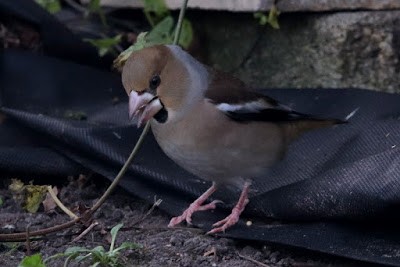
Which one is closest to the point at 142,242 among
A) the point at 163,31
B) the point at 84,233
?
the point at 84,233

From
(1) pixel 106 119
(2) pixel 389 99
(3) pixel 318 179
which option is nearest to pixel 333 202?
(3) pixel 318 179

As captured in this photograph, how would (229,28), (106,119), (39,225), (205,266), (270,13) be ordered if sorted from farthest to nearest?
(229,28)
(270,13)
(106,119)
(39,225)
(205,266)

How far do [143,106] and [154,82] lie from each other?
0.33ft

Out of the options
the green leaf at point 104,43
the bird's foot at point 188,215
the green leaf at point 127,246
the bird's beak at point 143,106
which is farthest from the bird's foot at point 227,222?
the green leaf at point 104,43

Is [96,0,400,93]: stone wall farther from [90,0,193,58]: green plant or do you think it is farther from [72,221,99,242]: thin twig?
[72,221,99,242]: thin twig

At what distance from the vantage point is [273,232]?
3.32 meters

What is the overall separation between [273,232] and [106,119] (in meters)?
1.31

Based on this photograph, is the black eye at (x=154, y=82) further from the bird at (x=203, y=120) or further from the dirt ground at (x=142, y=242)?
the dirt ground at (x=142, y=242)

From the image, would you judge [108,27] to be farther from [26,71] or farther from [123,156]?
[123,156]

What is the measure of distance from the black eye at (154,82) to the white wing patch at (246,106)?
0.26m

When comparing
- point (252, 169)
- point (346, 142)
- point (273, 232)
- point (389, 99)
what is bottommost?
point (273, 232)

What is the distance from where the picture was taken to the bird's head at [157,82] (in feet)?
11.0

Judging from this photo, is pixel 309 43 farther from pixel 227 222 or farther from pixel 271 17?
pixel 227 222

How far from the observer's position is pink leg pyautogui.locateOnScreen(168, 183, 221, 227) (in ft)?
11.6
